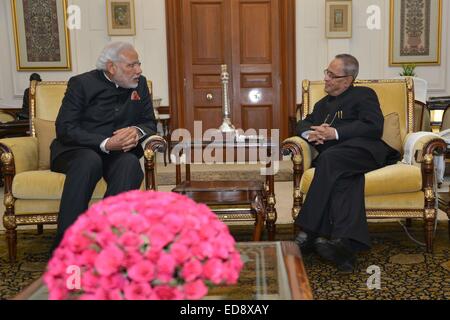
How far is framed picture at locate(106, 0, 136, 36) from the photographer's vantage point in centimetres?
638

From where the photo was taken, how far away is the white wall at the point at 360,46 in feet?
21.2

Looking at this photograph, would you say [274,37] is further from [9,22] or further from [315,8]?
[9,22]

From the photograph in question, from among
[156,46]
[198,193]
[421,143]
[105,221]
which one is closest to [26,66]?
[156,46]

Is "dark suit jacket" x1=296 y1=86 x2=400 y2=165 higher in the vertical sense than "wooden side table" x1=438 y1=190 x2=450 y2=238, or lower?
higher

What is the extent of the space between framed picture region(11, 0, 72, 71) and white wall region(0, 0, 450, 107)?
96 mm

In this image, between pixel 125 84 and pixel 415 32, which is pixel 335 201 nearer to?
pixel 125 84

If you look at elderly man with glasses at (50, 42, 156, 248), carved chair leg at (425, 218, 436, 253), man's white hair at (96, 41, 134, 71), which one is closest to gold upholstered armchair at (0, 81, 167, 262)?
elderly man with glasses at (50, 42, 156, 248)

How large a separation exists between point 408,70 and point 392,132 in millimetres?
3240

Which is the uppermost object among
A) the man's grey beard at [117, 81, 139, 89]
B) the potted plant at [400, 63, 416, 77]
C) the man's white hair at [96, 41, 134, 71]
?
the man's white hair at [96, 41, 134, 71]

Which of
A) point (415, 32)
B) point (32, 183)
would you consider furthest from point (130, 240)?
point (415, 32)

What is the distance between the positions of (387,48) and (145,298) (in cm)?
614

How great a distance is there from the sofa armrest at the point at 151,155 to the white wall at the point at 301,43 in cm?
360

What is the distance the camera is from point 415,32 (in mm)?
6449

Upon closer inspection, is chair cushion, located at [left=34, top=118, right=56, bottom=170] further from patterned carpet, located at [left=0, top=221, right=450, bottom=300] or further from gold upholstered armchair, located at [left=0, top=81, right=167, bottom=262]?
patterned carpet, located at [left=0, top=221, right=450, bottom=300]
